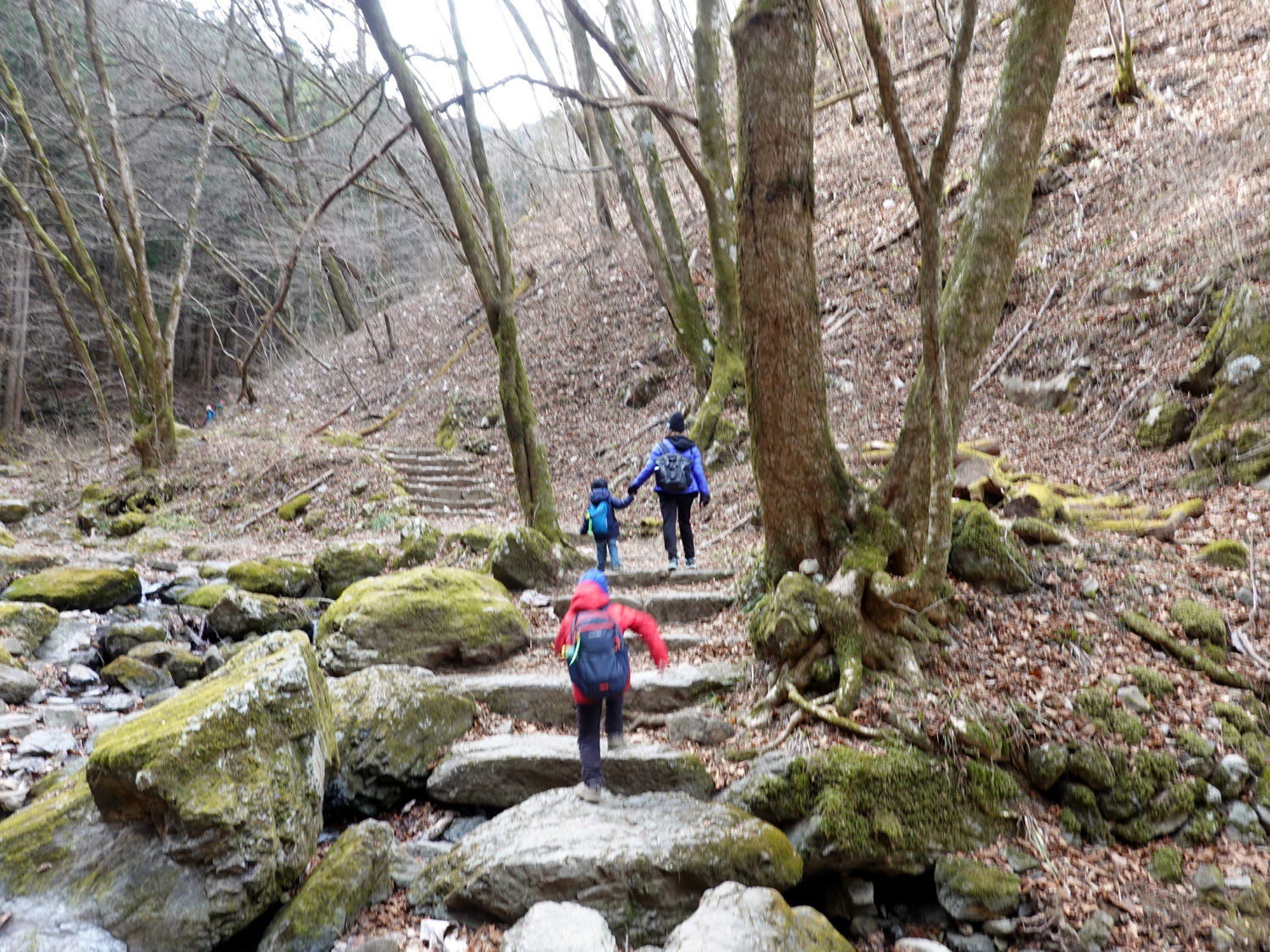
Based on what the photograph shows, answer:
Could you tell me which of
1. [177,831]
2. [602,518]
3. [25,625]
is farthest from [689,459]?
[25,625]

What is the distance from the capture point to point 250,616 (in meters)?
7.50

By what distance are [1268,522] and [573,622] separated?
5920 millimetres

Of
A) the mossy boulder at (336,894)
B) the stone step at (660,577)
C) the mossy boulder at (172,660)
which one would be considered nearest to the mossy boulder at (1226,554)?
the stone step at (660,577)

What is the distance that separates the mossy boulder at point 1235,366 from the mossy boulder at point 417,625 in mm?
7477

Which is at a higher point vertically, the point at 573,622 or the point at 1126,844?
the point at 573,622

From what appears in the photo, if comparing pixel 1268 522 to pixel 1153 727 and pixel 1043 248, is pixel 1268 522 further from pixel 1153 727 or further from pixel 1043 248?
pixel 1043 248

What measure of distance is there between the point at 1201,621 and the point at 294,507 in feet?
42.5

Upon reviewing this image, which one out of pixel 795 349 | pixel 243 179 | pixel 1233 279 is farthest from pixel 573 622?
pixel 243 179

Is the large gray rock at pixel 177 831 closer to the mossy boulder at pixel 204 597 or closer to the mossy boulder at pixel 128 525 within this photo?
the mossy boulder at pixel 204 597

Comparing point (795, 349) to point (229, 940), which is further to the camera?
point (795, 349)

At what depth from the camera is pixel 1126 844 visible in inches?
170

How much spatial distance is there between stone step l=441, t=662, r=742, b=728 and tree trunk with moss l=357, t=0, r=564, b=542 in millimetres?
2864

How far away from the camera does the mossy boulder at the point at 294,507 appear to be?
1305 centimetres

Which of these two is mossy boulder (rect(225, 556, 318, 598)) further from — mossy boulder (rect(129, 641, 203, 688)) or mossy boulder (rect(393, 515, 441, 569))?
mossy boulder (rect(129, 641, 203, 688))
